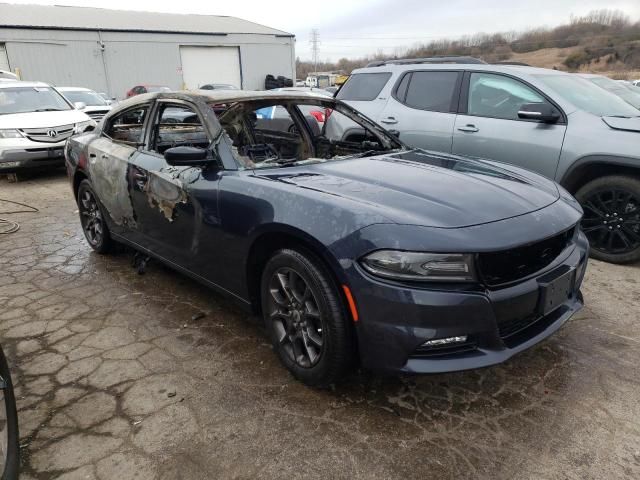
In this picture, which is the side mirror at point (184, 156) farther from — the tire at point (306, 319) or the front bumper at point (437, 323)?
the front bumper at point (437, 323)

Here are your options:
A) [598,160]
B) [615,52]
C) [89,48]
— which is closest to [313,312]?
[598,160]

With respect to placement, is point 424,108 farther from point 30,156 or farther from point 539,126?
point 30,156

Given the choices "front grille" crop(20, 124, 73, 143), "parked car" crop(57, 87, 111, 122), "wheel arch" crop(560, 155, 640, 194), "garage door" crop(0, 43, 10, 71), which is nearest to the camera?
"wheel arch" crop(560, 155, 640, 194)

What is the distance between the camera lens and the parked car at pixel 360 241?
2.11 metres

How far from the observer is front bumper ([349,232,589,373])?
81.8 inches

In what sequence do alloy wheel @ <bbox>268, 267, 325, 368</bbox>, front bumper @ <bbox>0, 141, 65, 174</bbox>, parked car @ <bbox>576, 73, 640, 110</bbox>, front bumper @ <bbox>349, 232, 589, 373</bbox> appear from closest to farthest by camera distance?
front bumper @ <bbox>349, 232, 589, 373</bbox> < alloy wheel @ <bbox>268, 267, 325, 368</bbox> < parked car @ <bbox>576, 73, 640, 110</bbox> < front bumper @ <bbox>0, 141, 65, 174</bbox>

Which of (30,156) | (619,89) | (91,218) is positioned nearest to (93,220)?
(91,218)

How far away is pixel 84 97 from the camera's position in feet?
45.4

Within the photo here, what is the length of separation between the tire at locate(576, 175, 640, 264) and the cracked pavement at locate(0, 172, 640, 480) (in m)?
0.80

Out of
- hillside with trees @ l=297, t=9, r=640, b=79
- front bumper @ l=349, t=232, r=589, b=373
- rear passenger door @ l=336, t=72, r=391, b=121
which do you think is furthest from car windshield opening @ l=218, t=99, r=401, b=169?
hillside with trees @ l=297, t=9, r=640, b=79

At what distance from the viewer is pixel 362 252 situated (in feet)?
7.08

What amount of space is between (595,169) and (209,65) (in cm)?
3181

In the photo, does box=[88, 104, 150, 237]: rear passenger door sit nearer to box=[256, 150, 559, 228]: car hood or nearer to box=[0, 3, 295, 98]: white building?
box=[256, 150, 559, 228]: car hood

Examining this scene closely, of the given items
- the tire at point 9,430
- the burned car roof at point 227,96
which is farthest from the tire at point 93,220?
the tire at point 9,430
